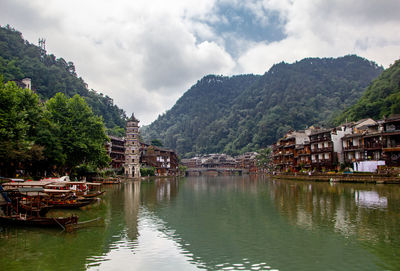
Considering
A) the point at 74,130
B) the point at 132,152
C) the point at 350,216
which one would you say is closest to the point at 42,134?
the point at 74,130

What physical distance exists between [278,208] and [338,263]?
17529 mm

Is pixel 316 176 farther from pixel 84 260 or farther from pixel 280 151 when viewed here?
pixel 84 260

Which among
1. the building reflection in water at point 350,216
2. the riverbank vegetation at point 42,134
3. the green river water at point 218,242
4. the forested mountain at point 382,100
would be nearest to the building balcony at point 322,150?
the forested mountain at point 382,100

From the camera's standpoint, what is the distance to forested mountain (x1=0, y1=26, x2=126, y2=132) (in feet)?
395

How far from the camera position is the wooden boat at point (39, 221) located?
848 inches

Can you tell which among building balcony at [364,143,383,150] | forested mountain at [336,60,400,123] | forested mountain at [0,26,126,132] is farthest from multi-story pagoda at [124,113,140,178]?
forested mountain at [336,60,400,123]

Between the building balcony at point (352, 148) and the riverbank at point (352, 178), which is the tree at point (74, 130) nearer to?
the riverbank at point (352, 178)

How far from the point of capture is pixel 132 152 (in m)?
112

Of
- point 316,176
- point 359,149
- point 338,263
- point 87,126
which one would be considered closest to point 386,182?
point 359,149

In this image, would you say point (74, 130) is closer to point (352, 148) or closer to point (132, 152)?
point (132, 152)

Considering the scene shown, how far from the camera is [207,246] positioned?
60.2ft

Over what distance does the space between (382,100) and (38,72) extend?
442 ft

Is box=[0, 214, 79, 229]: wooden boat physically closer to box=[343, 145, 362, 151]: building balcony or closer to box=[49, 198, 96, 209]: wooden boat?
box=[49, 198, 96, 209]: wooden boat

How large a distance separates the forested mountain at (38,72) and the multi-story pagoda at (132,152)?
37.9 m
